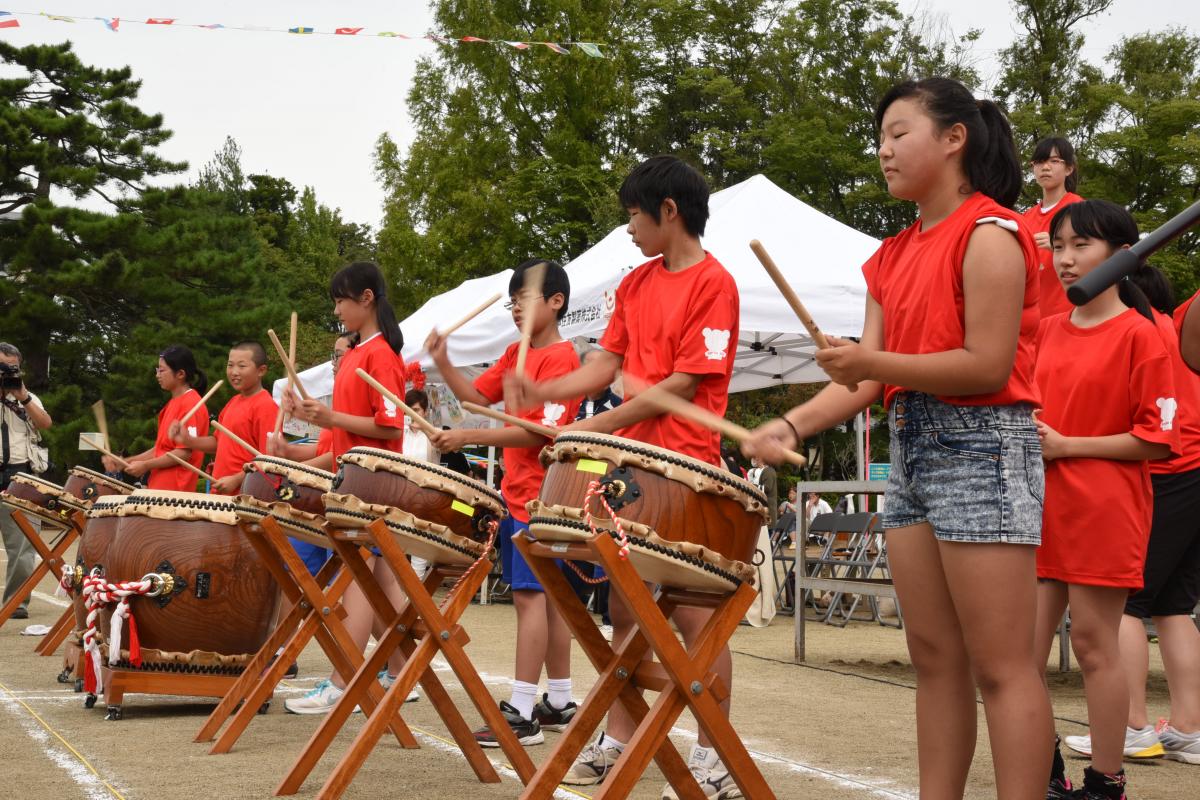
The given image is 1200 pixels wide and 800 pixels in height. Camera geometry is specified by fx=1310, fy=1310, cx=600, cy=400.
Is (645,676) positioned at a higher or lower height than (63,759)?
higher

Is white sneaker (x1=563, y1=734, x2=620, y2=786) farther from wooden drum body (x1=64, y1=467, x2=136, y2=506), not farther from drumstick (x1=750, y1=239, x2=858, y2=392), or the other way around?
wooden drum body (x1=64, y1=467, x2=136, y2=506)

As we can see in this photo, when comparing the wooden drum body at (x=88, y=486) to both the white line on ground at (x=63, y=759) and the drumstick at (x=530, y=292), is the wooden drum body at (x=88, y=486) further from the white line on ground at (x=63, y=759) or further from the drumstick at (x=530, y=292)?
the drumstick at (x=530, y=292)

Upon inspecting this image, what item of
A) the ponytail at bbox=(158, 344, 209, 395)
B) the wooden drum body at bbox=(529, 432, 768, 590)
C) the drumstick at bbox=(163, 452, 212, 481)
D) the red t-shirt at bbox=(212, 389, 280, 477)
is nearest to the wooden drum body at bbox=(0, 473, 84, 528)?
the ponytail at bbox=(158, 344, 209, 395)

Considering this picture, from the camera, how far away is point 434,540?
4371mm

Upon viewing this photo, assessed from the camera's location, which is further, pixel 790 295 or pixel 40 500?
pixel 40 500

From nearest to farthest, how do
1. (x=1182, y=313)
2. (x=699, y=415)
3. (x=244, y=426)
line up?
(x=699, y=415), (x=1182, y=313), (x=244, y=426)

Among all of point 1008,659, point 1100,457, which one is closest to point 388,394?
point 1100,457

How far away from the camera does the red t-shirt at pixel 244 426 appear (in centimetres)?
705

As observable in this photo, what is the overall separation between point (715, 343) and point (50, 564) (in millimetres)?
6656

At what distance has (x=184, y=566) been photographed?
19.8 feet

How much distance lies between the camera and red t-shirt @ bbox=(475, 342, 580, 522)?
5348 mm

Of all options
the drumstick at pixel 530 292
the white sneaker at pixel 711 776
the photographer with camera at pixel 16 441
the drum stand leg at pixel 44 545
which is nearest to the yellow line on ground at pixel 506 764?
the white sneaker at pixel 711 776

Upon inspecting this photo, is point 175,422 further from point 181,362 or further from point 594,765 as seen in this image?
point 594,765

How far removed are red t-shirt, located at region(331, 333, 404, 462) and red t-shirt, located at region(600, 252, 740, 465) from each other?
162 cm
